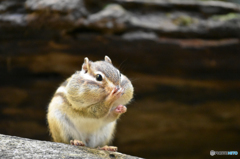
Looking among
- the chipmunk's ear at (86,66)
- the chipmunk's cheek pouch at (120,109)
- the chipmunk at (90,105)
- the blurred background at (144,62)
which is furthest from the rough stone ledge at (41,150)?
the blurred background at (144,62)

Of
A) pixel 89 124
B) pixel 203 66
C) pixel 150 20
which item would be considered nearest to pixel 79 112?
pixel 89 124

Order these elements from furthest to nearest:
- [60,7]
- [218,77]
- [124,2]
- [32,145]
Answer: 1. [218,77]
2. [124,2]
3. [60,7]
4. [32,145]

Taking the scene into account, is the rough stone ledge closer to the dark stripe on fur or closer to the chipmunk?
the chipmunk

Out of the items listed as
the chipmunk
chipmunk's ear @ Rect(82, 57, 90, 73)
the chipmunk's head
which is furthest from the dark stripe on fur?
chipmunk's ear @ Rect(82, 57, 90, 73)

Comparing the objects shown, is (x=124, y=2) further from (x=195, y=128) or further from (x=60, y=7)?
(x=195, y=128)

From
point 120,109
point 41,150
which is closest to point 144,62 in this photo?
point 120,109
